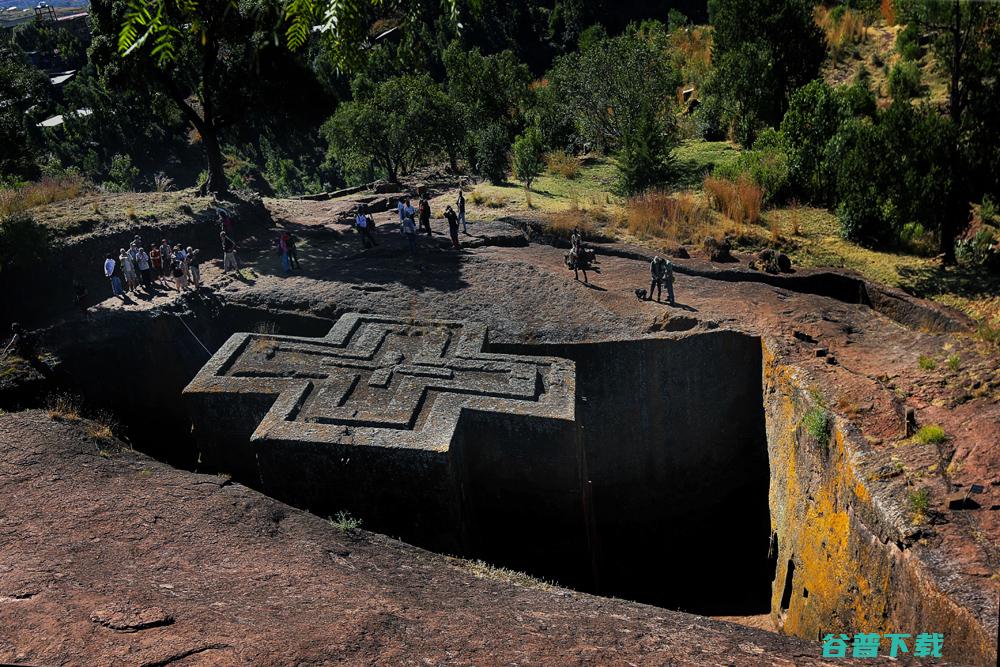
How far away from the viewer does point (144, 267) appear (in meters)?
13.0

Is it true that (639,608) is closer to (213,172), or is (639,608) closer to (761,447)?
(761,447)

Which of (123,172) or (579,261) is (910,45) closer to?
(579,261)

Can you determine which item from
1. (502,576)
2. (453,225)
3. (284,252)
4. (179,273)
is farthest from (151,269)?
(502,576)

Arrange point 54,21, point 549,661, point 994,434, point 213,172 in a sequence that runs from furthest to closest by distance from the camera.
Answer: point 54,21 → point 213,172 → point 994,434 → point 549,661

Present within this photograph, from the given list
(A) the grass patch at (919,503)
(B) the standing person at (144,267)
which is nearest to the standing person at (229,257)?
(B) the standing person at (144,267)

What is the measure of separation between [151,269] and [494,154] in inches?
416

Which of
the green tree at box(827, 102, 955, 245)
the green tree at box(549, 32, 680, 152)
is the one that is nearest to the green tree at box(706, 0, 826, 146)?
the green tree at box(549, 32, 680, 152)

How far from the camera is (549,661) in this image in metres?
5.23

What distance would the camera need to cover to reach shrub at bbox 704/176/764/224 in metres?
17.0

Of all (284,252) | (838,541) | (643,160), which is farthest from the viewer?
(643,160)

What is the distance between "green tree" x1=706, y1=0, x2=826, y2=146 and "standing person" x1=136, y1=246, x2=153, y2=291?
683 inches

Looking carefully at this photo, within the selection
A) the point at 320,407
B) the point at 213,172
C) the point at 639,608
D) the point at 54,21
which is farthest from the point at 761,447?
the point at 54,21

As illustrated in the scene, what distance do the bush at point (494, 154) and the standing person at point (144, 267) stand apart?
34.8 ft

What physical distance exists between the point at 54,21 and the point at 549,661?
67.5m
